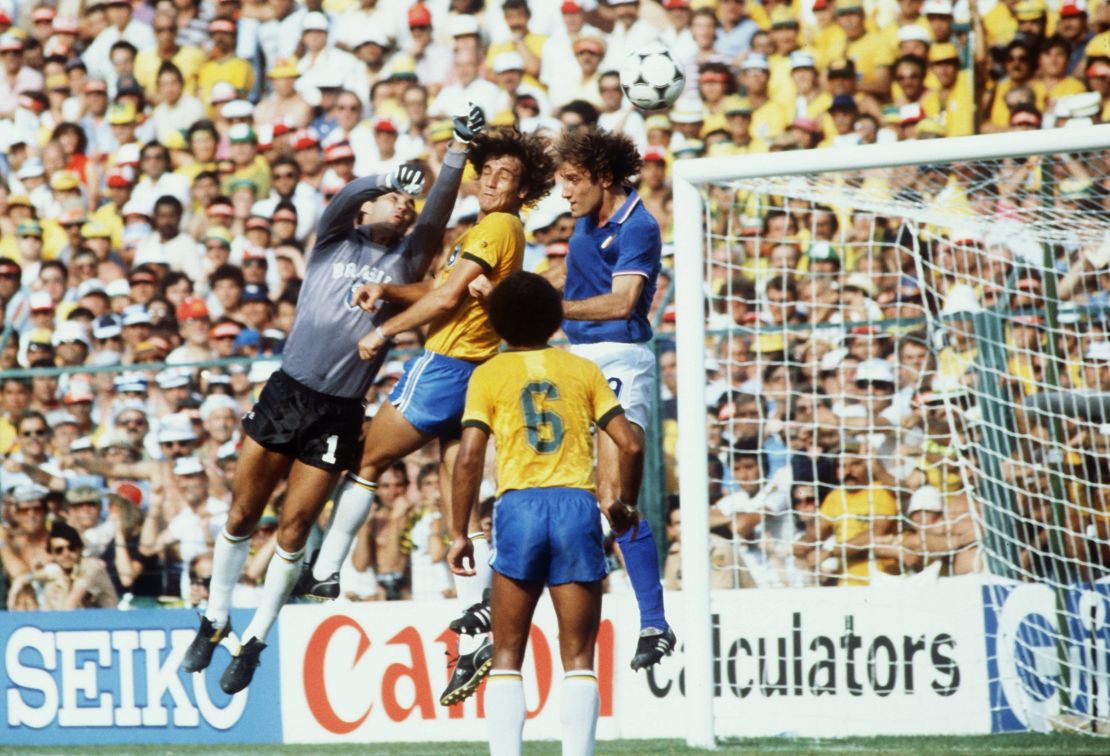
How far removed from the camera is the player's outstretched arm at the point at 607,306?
711cm

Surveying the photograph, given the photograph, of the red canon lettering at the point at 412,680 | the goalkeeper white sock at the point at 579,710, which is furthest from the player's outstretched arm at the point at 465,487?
the red canon lettering at the point at 412,680

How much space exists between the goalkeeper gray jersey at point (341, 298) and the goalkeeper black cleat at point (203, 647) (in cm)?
145

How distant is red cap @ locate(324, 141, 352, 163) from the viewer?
1311cm

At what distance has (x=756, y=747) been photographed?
8742 millimetres

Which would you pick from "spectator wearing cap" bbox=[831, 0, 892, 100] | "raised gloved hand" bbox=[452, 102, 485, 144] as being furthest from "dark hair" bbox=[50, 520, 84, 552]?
"spectator wearing cap" bbox=[831, 0, 892, 100]

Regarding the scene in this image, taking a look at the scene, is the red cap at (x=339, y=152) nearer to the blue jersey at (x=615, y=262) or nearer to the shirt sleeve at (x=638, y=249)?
the blue jersey at (x=615, y=262)

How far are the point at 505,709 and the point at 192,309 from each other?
280 inches

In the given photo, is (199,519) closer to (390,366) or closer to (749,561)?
(390,366)

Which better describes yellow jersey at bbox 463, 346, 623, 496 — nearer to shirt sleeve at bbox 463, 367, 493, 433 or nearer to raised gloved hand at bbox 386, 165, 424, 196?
shirt sleeve at bbox 463, 367, 493, 433

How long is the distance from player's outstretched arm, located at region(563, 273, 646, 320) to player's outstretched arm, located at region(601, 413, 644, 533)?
1205mm

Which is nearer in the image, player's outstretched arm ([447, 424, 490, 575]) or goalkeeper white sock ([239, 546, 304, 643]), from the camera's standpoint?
player's outstretched arm ([447, 424, 490, 575])

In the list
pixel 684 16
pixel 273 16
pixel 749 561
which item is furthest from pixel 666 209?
pixel 273 16

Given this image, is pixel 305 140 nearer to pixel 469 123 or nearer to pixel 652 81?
pixel 652 81

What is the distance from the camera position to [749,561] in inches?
388
